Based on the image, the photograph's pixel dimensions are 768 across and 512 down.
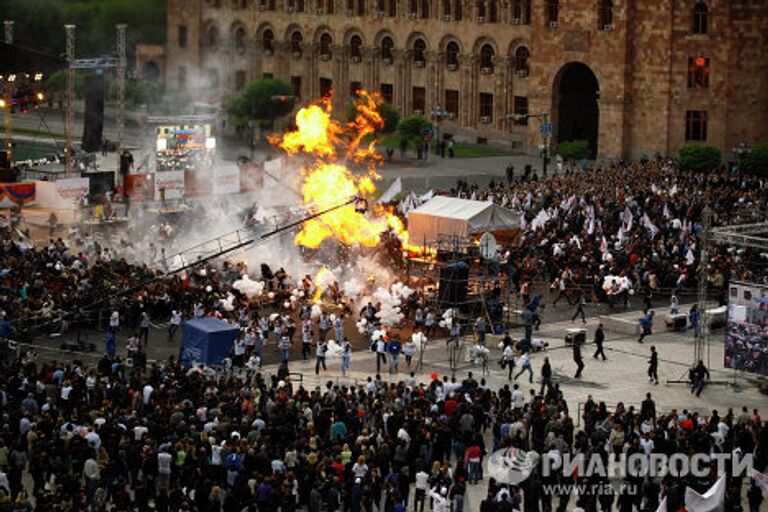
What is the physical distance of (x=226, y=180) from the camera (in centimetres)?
7100

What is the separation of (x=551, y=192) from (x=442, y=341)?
1853 cm

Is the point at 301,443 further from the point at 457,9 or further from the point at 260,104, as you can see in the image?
the point at 260,104

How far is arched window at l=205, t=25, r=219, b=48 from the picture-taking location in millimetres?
104062

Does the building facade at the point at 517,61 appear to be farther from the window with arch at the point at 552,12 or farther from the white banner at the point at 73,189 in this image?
the white banner at the point at 73,189

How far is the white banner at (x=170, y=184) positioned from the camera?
6850 cm

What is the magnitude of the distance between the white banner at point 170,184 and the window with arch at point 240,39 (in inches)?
1350

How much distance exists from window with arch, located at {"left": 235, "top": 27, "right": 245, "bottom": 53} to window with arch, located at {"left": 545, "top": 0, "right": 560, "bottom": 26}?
25.5 m

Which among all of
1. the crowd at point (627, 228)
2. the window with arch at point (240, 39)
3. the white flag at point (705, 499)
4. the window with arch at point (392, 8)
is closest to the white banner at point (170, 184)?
the crowd at point (627, 228)

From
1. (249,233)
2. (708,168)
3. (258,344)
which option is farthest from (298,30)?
(258,344)

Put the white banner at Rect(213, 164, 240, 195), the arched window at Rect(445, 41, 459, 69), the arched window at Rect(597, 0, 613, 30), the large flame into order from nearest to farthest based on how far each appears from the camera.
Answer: the large flame
the white banner at Rect(213, 164, 240, 195)
the arched window at Rect(597, 0, 613, 30)
the arched window at Rect(445, 41, 459, 69)

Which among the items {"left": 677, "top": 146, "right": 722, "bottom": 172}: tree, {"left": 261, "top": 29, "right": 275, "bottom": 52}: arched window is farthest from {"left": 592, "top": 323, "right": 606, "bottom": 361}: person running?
{"left": 261, "top": 29, "right": 275, "bottom": 52}: arched window

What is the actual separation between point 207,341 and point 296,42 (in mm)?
59313

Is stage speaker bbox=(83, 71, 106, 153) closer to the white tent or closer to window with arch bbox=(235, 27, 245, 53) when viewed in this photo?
window with arch bbox=(235, 27, 245, 53)

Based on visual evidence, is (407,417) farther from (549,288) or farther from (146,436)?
(549,288)
